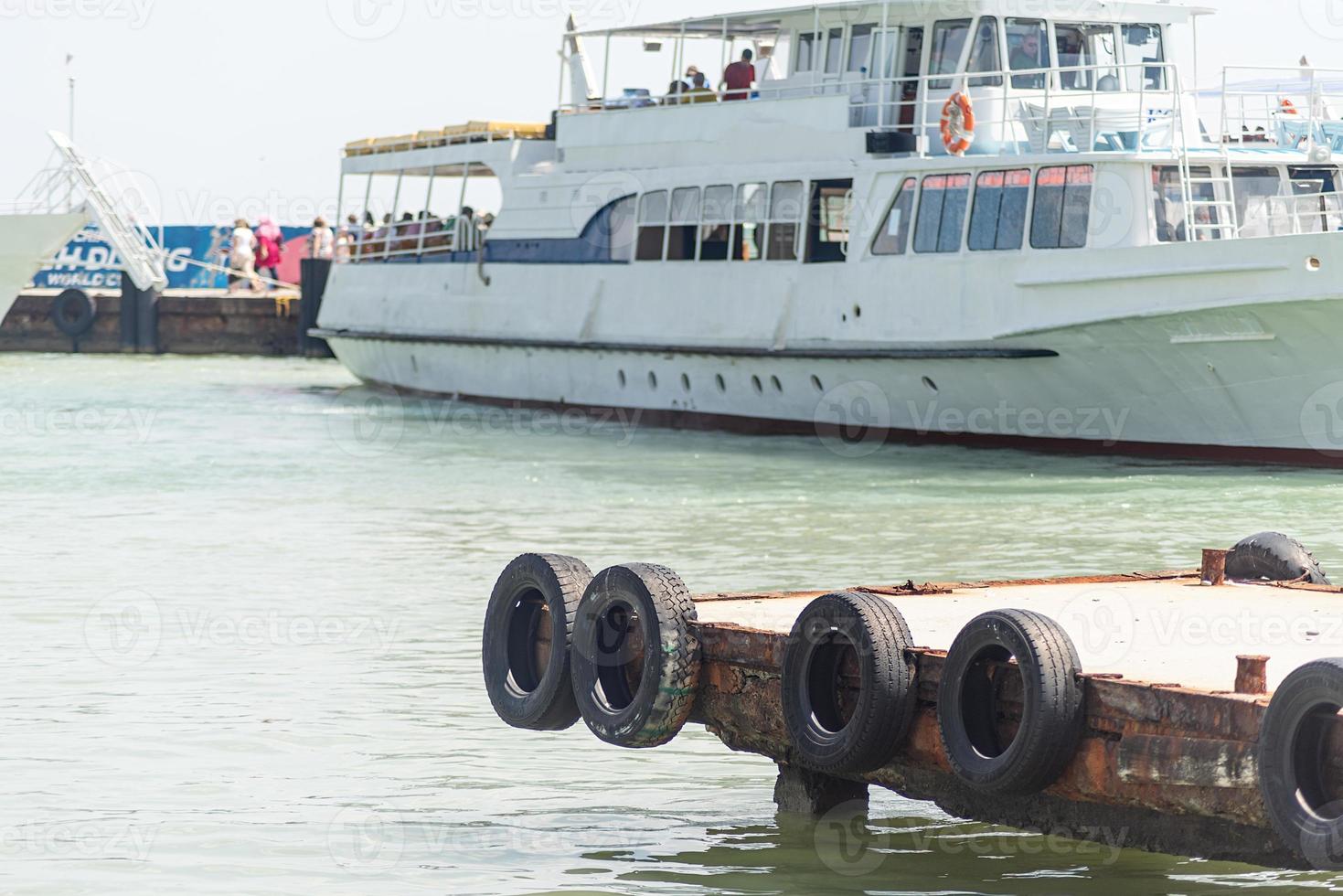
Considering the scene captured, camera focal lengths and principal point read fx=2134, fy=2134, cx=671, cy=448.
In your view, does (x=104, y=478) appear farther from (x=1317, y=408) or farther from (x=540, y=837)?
→ (x=540, y=837)

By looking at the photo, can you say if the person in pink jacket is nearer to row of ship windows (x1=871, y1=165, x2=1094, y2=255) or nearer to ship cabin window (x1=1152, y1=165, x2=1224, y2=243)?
row of ship windows (x1=871, y1=165, x2=1094, y2=255)

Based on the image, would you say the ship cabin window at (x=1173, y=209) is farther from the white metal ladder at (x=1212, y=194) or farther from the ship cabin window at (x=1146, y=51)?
the ship cabin window at (x=1146, y=51)

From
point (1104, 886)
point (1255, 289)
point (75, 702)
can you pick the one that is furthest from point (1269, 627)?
point (1255, 289)

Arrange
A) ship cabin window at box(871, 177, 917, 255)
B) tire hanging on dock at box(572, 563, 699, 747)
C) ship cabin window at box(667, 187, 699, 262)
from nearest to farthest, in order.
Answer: tire hanging on dock at box(572, 563, 699, 747) → ship cabin window at box(871, 177, 917, 255) → ship cabin window at box(667, 187, 699, 262)

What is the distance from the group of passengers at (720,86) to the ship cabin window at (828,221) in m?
2.14

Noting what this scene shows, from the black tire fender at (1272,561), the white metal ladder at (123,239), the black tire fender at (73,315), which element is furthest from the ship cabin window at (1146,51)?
the black tire fender at (73,315)

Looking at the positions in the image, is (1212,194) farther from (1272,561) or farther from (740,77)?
(1272,561)

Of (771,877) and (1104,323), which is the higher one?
(1104,323)

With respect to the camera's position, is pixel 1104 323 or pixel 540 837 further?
pixel 1104 323

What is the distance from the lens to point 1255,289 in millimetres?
19344

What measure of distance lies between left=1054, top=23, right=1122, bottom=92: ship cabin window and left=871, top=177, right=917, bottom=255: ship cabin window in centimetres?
231

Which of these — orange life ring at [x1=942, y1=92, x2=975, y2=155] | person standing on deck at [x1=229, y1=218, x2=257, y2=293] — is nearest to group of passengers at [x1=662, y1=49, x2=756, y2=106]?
orange life ring at [x1=942, y1=92, x2=975, y2=155]

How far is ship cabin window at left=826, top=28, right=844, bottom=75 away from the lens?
2473 centimetres

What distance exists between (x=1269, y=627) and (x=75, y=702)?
513 cm
